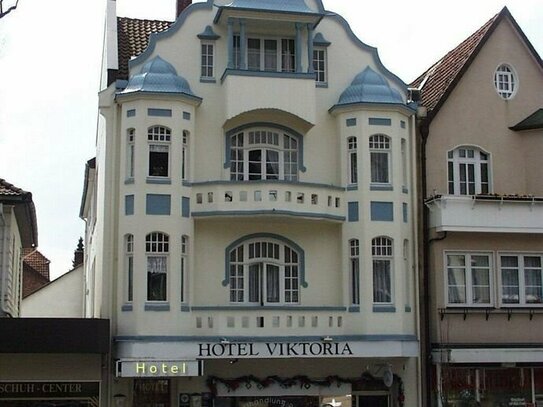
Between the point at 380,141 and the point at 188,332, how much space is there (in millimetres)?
8431

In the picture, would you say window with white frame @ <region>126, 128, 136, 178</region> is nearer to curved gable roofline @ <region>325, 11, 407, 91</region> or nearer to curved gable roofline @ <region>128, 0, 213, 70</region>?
curved gable roofline @ <region>128, 0, 213, 70</region>

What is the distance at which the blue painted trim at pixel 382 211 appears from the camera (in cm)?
3092

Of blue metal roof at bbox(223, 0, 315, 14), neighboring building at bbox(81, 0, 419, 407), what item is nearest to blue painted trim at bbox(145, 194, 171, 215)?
neighboring building at bbox(81, 0, 419, 407)

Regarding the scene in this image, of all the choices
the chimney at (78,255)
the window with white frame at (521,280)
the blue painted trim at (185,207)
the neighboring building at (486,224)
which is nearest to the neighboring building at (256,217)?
the blue painted trim at (185,207)

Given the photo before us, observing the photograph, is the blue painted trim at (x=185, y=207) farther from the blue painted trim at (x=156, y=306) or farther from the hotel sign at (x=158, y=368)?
the hotel sign at (x=158, y=368)

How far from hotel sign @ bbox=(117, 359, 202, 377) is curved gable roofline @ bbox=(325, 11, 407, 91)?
37.0 feet

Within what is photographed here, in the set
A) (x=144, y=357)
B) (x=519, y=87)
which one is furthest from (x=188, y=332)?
(x=519, y=87)

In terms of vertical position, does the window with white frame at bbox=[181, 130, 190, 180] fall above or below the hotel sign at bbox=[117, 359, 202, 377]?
above

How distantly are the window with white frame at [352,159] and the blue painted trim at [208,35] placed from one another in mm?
5280

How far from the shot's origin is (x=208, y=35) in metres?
31.5

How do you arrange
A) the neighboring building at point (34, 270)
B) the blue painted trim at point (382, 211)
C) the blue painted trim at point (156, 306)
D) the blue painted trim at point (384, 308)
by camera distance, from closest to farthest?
the blue painted trim at point (156, 306) → the blue painted trim at point (384, 308) → the blue painted trim at point (382, 211) → the neighboring building at point (34, 270)

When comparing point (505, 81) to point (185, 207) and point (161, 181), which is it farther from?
point (161, 181)

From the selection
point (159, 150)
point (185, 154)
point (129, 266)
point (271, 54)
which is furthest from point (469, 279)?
point (129, 266)

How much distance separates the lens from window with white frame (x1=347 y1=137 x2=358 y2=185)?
3131 centimetres
